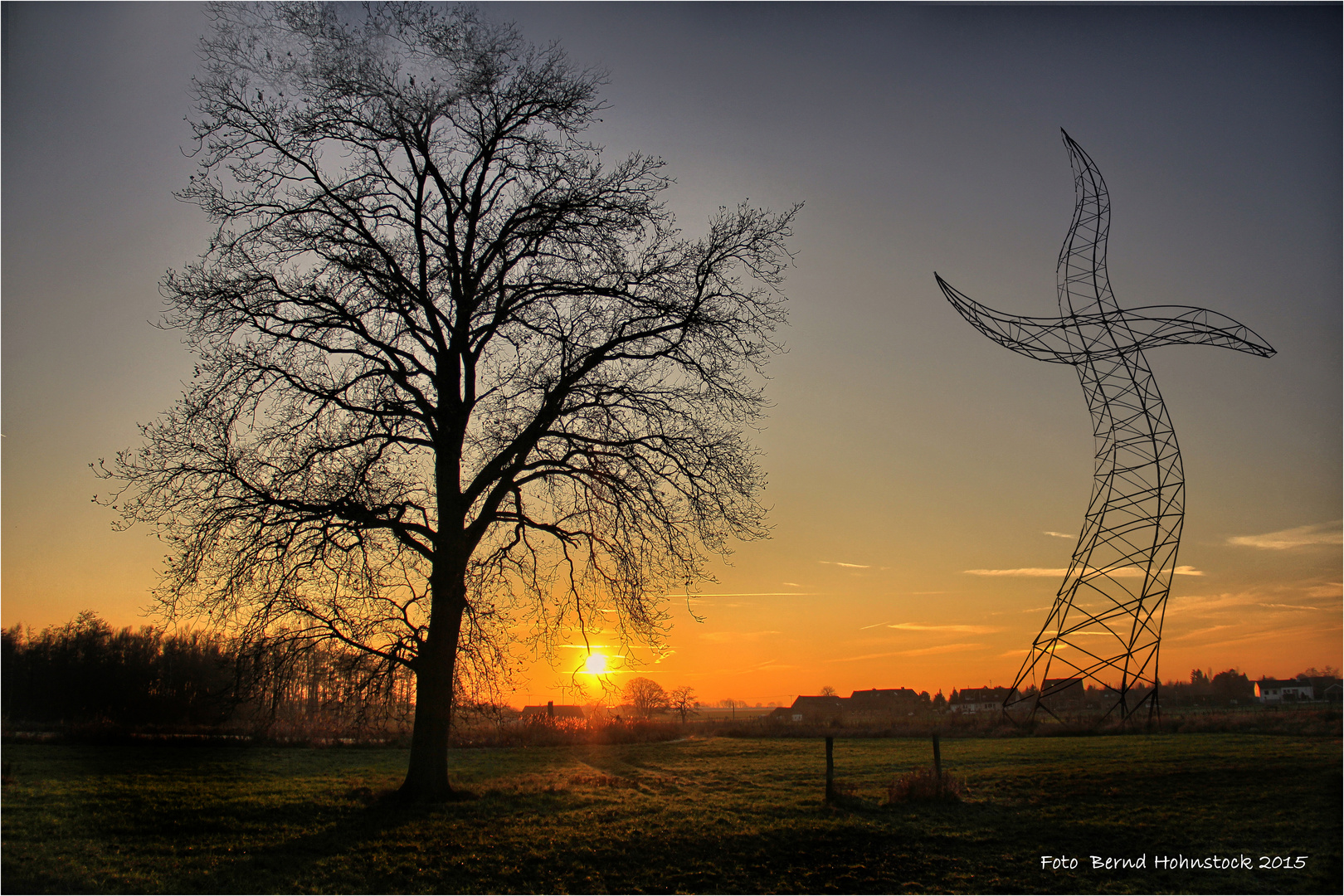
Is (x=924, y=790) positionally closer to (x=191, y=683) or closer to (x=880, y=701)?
(x=191, y=683)

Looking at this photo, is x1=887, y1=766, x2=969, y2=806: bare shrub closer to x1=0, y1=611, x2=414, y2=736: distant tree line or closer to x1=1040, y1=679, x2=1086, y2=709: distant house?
x1=1040, y1=679, x2=1086, y2=709: distant house

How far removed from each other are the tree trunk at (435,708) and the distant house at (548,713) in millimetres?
9147

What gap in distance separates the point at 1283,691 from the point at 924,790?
23.7m

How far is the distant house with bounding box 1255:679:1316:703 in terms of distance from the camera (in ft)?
81.5

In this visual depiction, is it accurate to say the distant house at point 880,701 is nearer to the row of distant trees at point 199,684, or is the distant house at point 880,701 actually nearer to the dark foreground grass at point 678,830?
the row of distant trees at point 199,684

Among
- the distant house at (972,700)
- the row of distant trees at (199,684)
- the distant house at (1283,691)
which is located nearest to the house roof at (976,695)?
the distant house at (972,700)

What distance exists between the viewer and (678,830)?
11.3 metres

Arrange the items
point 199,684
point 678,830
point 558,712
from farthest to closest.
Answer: point 558,712, point 199,684, point 678,830

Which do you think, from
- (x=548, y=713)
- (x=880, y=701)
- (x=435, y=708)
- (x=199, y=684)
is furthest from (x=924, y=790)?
(x=880, y=701)

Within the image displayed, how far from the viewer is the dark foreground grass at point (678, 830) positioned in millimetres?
8930

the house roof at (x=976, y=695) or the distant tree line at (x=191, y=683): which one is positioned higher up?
the distant tree line at (x=191, y=683)

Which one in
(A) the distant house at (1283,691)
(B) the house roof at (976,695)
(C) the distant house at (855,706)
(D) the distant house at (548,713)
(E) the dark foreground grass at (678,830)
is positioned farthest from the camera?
(C) the distant house at (855,706)

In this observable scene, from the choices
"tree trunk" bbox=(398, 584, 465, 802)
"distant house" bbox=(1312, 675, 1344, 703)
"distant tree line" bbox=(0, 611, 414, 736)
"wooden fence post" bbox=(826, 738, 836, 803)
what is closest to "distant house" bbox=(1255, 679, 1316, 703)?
"distant house" bbox=(1312, 675, 1344, 703)

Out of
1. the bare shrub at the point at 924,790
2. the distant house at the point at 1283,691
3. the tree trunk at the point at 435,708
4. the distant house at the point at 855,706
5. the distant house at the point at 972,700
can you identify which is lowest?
the distant house at the point at 855,706
